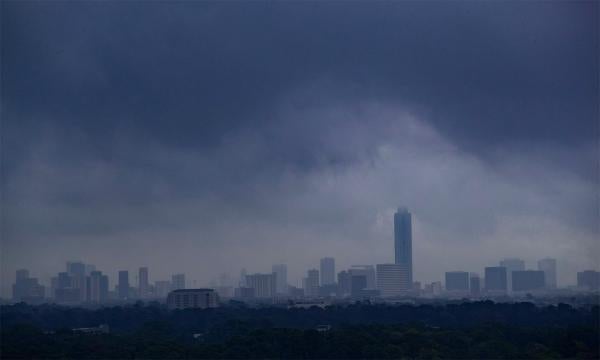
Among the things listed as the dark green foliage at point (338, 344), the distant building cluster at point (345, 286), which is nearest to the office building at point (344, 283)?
the distant building cluster at point (345, 286)

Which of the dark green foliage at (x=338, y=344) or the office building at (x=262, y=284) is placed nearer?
the dark green foliage at (x=338, y=344)

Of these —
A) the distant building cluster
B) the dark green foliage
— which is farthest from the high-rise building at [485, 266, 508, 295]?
the dark green foliage

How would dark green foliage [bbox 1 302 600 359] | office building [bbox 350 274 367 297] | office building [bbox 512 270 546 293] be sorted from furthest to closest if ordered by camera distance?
1. office building [bbox 350 274 367 297]
2. office building [bbox 512 270 546 293]
3. dark green foliage [bbox 1 302 600 359]

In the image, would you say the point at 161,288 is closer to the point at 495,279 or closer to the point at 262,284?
the point at 262,284

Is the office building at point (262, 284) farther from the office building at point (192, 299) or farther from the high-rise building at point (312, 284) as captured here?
the office building at point (192, 299)

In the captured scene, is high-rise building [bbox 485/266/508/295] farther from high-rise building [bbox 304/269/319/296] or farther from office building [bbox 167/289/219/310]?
office building [bbox 167/289/219/310]

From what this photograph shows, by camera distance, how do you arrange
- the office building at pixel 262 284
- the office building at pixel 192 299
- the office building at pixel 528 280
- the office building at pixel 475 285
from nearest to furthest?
the office building at pixel 192 299 < the office building at pixel 528 280 < the office building at pixel 475 285 < the office building at pixel 262 284
